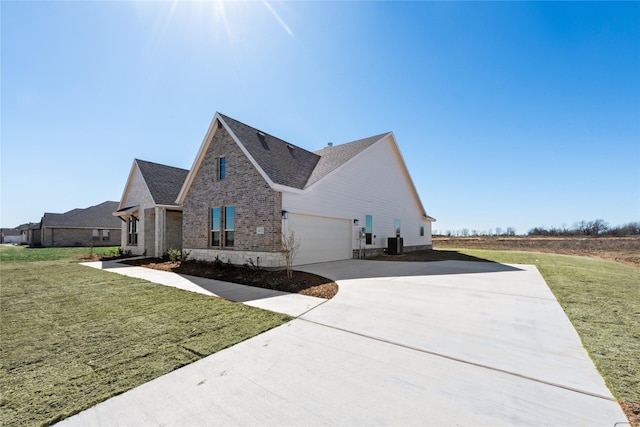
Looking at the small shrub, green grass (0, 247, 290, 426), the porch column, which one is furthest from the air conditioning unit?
the porch column

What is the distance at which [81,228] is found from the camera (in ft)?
110

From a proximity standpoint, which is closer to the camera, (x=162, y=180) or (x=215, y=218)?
(x=215, y=218)

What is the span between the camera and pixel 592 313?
17.3 ft

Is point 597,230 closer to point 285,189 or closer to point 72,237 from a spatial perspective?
point 285,189

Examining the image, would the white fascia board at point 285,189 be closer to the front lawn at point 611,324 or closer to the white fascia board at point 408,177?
the front lawn at point 611,324

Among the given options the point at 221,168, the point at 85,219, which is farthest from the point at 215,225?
the point at 85,219

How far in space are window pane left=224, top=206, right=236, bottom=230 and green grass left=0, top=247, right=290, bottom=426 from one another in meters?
5.26

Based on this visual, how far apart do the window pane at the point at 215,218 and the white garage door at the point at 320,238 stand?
168 inches

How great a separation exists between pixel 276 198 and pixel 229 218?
3.37 m

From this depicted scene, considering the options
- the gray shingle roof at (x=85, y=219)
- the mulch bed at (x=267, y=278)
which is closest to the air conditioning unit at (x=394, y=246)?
the mulch bed at (x=267, y=278)

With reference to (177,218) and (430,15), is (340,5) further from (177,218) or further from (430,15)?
(177,218)

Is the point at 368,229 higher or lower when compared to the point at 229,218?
lower

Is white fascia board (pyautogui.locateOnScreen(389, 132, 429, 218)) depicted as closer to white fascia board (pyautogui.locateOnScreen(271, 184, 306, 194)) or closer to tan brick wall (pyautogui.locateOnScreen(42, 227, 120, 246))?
white fascia board (pyautogui.locateOnScreen(271, 184, 306, 194))

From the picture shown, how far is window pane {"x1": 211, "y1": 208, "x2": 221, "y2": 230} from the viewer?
1295 cm
